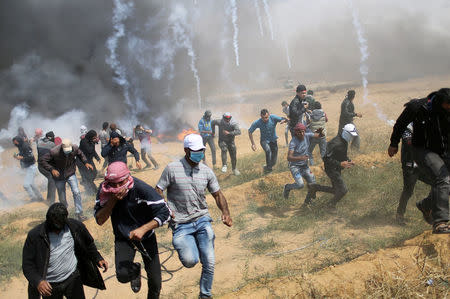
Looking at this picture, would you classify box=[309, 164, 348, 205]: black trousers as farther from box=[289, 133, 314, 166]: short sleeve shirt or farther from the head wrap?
the head wrap

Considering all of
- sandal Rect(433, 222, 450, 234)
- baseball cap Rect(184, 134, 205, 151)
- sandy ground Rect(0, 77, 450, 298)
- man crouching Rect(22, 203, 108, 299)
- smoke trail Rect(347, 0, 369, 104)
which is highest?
smoke trail Rect(347, 0, 369, 104)

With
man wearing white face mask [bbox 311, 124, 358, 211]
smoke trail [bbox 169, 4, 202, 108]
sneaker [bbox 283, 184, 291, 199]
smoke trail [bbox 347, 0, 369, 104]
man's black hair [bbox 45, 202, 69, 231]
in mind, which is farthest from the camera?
smoke trail [bbox 347, 0, 369, 104]

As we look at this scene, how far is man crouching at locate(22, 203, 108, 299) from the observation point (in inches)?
135

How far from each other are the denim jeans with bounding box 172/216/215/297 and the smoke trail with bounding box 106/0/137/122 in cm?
2028

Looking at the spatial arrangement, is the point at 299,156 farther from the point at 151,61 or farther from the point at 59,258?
the point at 151,61

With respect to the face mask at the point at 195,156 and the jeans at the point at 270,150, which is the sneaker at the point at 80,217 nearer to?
the jeans at the point at 270,150

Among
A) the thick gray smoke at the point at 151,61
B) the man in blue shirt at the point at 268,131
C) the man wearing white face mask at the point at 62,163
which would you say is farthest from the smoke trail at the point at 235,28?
the man wearing white face mask at the point at 62,163

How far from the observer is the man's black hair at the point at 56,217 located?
3.41 m

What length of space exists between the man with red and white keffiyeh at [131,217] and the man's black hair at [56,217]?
0.34 m

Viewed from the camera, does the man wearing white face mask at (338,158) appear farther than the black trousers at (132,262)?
Yes

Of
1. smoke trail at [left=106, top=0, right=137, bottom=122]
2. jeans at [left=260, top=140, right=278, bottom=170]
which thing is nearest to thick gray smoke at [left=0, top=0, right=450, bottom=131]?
smoke trail at [left=106, top=0, right=137, bottom=122]

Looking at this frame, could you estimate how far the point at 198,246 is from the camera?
3838mm

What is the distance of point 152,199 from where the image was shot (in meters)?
3.47

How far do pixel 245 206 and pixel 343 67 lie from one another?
3345cm
